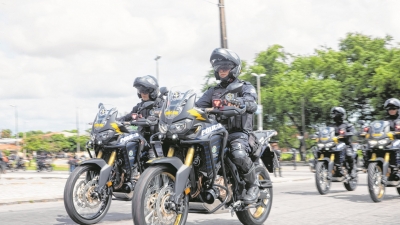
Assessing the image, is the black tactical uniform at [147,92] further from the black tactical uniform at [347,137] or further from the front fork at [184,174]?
the black tactical uniform at [347,137]

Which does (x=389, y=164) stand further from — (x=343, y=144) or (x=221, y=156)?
(x=221, y=156)

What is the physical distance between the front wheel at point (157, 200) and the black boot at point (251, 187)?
3.20 ft

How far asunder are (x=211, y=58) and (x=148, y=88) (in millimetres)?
2812

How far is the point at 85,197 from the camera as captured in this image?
7.01m

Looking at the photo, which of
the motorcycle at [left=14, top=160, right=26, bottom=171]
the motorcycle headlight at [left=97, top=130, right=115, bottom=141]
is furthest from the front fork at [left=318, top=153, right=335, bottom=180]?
the motorcycle at [left=14, top=160, right=26, bottom=171]

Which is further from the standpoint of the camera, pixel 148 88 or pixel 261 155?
pixel 148 88

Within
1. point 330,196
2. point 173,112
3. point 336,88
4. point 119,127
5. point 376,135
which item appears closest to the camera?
point 173,112

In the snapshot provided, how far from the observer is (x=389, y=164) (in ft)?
34.3

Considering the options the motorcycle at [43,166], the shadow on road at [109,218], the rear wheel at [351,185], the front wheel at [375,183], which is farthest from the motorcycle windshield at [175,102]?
the motorcycle at [43,166]

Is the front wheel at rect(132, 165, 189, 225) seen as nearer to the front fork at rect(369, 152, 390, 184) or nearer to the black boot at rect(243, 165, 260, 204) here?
the black boot at rect(243, 165, 260, 204)

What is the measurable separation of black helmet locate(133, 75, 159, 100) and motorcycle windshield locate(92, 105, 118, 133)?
117 cm

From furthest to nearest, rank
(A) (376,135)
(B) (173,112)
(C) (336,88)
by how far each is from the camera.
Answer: (C) (336,88) → (A) (376,135) → (B) (173,112)

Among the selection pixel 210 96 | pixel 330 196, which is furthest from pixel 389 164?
pixel 210 96

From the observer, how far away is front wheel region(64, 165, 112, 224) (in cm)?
676
